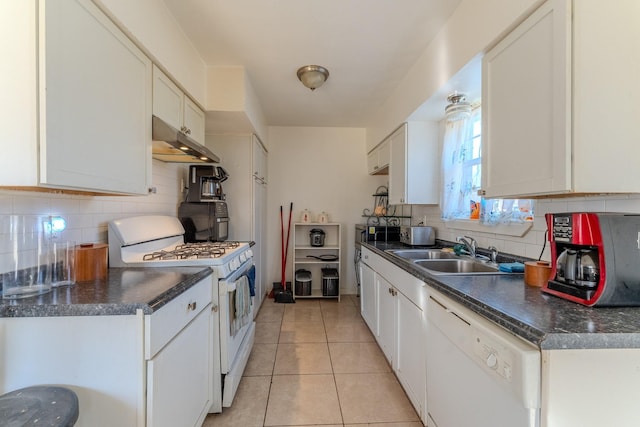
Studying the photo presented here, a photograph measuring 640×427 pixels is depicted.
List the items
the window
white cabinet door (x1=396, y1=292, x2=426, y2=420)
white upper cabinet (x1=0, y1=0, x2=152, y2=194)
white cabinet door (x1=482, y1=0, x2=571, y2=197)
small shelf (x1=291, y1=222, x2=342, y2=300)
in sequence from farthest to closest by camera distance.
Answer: small shelf (x1=291, y1=222, x2=342, y2=300), the window, white cabinet door (x1=396, y1=292, x2=426, y2=420), white cabinet door (x1=482, y1=0, x2=571, y2=197), white upper cabinet (x1=0, y1=0, x2=152, y2=194)

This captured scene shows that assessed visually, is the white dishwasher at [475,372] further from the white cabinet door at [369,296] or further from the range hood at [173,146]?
the range hood at [173,146]

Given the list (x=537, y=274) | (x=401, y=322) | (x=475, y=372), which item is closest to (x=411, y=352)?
(x=401, y=322)

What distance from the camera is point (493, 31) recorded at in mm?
1373

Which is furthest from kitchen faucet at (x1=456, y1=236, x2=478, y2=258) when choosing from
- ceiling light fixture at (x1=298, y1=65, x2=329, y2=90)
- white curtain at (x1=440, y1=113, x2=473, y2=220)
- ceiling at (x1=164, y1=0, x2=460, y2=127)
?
ceiling light fixture at (x1=298, y1=65, x2=329, y2=90)

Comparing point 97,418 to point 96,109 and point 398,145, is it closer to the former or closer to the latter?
point 96,109

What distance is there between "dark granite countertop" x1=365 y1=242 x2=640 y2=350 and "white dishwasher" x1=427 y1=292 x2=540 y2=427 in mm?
50

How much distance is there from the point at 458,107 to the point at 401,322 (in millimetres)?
1556

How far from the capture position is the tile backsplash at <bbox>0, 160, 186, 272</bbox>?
1145 millimetres

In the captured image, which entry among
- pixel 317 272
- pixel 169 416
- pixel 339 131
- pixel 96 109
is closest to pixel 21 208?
pixel 96 109

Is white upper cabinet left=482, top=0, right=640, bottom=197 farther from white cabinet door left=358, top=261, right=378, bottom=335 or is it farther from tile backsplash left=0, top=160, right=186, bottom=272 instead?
tile backsplash left=0, top=160, right=186, bottom=272

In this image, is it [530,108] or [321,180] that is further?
[321,180]

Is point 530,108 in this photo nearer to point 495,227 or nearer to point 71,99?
point 495,227

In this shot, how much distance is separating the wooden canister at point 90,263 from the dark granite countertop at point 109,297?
0.18 feet

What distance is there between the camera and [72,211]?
1.46 metres
